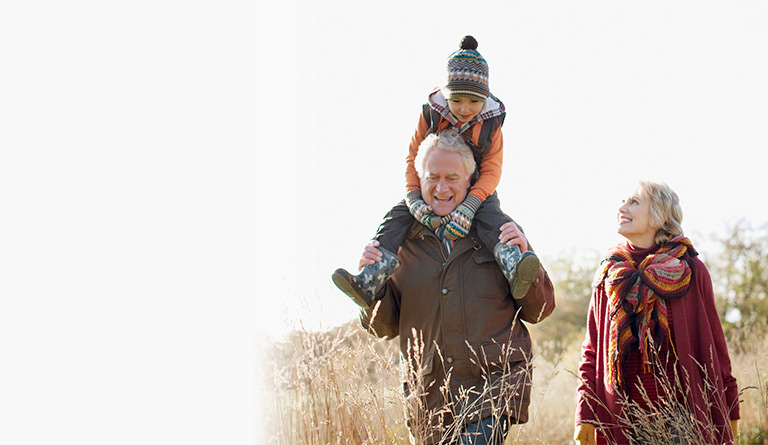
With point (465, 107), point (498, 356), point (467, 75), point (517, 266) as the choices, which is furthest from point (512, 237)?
point (467, 75)

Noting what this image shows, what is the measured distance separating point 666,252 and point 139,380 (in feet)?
10.3

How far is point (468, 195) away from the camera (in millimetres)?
3650

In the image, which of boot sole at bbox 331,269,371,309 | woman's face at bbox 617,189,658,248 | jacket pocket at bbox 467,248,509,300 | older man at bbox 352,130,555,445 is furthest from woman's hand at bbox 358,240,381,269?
woman's face at bbox 617,189,658,248

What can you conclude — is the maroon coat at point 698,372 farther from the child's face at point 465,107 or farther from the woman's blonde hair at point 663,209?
the child's face at point 465,107

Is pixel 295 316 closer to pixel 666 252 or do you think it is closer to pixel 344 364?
pixel 344 364

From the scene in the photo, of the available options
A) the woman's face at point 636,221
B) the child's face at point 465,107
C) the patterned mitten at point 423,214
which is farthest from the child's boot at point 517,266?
the woman's face at point 636,221

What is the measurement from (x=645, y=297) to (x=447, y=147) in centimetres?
131

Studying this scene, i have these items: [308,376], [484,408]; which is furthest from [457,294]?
[308,376]

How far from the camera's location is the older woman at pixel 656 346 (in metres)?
3.69

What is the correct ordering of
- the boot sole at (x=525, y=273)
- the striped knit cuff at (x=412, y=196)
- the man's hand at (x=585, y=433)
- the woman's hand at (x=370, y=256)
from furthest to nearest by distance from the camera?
the man's hand at (x=585, y=433) → the striped knit cuff at (x=412, y=196) → the woman's hand at (x=370, y=256) → the boot sole at (x=525, y=273)

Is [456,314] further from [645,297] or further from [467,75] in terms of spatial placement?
[467,75]

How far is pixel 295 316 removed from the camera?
3.71 metres

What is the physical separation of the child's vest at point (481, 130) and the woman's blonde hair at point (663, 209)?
895mm

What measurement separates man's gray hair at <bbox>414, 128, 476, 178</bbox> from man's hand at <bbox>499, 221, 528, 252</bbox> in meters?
0.40
